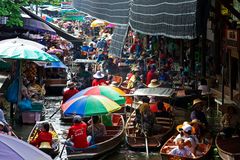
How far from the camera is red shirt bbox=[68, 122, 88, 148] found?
46.8ft

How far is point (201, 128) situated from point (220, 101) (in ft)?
14.8

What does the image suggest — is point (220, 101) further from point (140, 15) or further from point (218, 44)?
point (140, 15)

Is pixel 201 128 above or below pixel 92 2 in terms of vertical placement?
below

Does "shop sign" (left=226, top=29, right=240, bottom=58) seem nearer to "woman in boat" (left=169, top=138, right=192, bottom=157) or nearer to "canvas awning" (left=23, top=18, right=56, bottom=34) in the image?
"woman in boat" (left=169, top=138, right=192, bottom=157)

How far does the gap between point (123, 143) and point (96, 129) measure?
196 centimetres

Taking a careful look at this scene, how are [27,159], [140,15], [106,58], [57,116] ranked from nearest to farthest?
[27,159]
[57,116]
[140,15]
[106,58]

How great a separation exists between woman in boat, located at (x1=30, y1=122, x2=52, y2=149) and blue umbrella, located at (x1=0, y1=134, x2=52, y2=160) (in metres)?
7.56

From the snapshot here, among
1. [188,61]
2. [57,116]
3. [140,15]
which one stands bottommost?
[57,116]

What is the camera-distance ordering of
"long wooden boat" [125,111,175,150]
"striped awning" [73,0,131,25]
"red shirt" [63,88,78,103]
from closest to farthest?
"long wooden boat" [125,111,175,150] → "red shirt" [63,88,78,103] → "striped awning" [73,0,131,25]

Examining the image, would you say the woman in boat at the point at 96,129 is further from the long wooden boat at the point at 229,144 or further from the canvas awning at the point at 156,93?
the long wooden boat at the point at 229,144

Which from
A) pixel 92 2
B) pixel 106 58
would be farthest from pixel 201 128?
pixel 92 2

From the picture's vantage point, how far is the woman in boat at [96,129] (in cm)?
1536

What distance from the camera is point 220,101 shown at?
19.7m

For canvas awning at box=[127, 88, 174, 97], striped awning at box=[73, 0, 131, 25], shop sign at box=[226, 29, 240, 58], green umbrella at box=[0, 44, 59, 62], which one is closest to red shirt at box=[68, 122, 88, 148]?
canvas awning at box=[127, 88, 174, 97]
